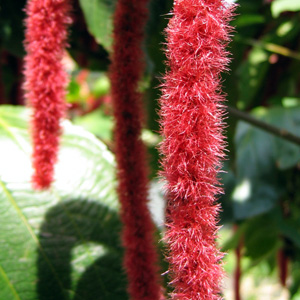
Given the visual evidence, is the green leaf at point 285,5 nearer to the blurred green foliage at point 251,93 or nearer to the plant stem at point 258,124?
the blurred green foliage at point 251,93

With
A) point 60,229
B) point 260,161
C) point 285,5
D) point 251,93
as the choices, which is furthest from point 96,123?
point 60,229

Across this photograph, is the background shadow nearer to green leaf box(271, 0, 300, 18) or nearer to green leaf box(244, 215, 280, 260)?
green leaf box(271, 0, 300, 18)

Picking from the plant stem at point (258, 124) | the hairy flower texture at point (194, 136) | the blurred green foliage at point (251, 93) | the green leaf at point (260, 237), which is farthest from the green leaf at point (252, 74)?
the hairy flower texture at point (194, 136)

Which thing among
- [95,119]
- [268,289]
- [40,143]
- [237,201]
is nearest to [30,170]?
[40,143]

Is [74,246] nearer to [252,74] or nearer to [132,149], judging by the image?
[132,149]

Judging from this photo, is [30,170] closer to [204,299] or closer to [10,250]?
[10,250]
